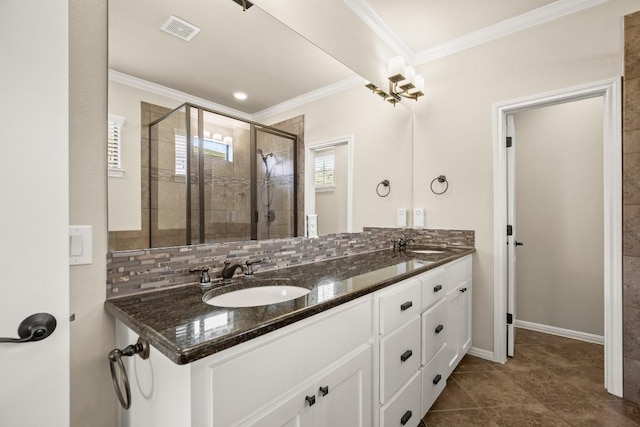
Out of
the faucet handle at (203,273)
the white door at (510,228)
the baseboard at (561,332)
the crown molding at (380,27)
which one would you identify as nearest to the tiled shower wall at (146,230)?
the faucet handle at (203,273)

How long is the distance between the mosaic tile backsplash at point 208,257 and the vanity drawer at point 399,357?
654mm

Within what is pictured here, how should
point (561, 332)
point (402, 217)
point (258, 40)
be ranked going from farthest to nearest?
1. point (561, 332)
2. point (402, 217)
3. point (258, 40)

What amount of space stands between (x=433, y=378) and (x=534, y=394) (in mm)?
784

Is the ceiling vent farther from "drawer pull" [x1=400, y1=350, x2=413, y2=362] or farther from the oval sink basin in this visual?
"drawer pull" [x1=400, y1=350, x2=413, y2=362]

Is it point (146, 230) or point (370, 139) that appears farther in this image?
point (370, 139)

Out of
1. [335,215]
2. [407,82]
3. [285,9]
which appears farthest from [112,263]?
[407,82]

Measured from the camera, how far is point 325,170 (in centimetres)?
195

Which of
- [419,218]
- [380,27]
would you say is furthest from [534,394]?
[380,27]

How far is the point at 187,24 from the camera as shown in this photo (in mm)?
1227

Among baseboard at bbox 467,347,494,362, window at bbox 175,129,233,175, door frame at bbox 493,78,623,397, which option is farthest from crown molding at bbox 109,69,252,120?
baseboard at bbox 467,347,494,362

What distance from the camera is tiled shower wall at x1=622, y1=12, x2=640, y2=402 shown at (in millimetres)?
1796

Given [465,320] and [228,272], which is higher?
[228,272]

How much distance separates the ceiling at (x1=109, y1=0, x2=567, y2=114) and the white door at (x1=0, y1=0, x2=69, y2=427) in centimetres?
25

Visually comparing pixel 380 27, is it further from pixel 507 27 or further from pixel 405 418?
pixel 405 418
